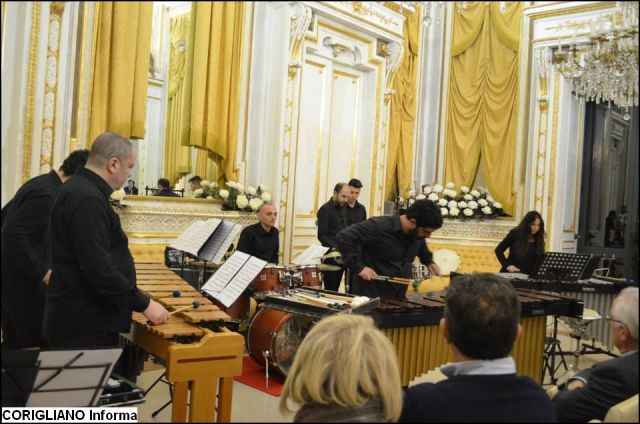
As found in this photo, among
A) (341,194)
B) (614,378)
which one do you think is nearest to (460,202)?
(341,194)

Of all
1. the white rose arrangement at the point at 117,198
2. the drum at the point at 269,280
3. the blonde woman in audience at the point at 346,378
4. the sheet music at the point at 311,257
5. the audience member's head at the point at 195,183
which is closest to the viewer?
the blonde woman in audience at the point at 346,378

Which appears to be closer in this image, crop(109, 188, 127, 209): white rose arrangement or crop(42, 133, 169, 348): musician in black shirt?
crop(42, 133, 169, 348): musician in black shirt

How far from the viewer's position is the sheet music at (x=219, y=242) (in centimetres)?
411

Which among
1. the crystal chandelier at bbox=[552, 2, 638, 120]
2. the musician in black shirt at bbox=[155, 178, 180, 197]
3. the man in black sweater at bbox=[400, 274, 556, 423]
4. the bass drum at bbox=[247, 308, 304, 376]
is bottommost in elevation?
the bass drum at bbox=[247, 308, 304, 376]

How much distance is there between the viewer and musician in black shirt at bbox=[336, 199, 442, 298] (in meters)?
3.82

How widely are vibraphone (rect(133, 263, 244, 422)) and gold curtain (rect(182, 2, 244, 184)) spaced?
12.1 ft

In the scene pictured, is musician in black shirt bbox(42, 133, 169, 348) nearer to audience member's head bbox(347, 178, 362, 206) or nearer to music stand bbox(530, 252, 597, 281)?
music stand bbox(530, 252, 597, 281)

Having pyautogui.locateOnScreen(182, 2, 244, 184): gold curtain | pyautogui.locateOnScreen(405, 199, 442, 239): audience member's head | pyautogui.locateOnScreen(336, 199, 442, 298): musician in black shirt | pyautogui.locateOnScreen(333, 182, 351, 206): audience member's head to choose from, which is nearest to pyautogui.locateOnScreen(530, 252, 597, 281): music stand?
pyautogui.locateOnScreen(336, 199, 442, 298): musician in black shirt

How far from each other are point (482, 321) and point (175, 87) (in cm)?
518

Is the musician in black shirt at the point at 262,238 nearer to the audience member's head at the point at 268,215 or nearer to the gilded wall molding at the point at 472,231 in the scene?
the audience member's head at the point at 268,215

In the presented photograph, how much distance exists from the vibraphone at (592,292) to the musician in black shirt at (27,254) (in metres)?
3.32

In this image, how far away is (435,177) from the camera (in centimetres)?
930

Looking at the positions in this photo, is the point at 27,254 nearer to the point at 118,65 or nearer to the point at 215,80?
the point at 118,65

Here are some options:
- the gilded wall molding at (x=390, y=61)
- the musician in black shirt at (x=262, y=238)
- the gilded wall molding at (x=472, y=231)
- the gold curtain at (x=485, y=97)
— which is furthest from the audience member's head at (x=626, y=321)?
the gold curtain at (x=485, y=97)
